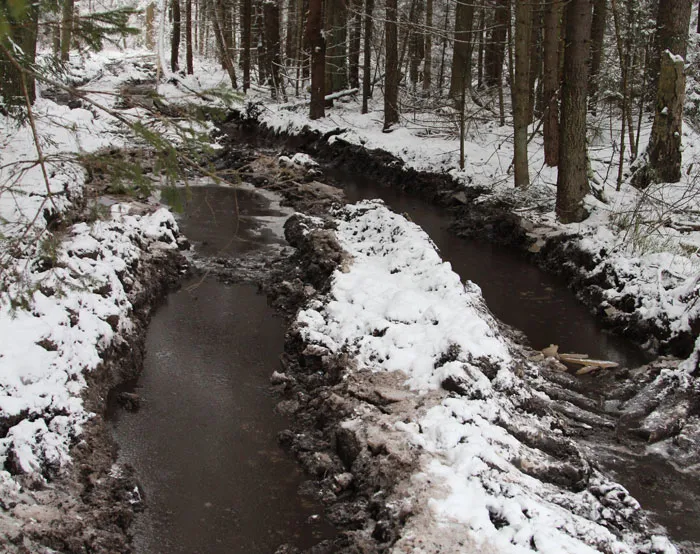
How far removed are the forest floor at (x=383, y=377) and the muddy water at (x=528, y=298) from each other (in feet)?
1.12

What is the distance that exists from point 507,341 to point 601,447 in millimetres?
1954

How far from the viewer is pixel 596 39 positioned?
50.8 feet

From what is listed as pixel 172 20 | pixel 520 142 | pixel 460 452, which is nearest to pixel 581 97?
pixel 520 142

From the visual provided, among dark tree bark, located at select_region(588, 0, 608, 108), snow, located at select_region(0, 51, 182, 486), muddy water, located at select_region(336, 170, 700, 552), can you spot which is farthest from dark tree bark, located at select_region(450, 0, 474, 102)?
snow, located at select_region(0, 51, 182, 486)

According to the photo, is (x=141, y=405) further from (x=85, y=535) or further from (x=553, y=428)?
(x=553, y=428)

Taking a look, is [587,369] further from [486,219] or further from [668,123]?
[486,219]

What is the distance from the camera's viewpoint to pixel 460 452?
16.0 ft

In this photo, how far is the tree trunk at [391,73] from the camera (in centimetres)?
1797

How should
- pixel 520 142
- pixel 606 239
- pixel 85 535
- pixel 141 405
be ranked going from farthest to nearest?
pixel 520 142, pixel 606 239, pixel 141 405, pixel 85 535

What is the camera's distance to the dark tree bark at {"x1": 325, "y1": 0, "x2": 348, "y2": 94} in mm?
23844

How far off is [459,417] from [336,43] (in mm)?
20869

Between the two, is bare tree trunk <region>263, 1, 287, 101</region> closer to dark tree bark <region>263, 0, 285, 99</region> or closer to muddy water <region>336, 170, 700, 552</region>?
dark tree bark <region>263, 0, 285, 99</region>

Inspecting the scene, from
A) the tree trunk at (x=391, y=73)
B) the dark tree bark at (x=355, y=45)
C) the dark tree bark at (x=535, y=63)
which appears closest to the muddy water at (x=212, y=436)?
the dark tree bark at (x=535, y=63)

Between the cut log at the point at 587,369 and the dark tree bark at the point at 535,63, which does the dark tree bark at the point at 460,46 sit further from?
the cut log at the point at 587,369
